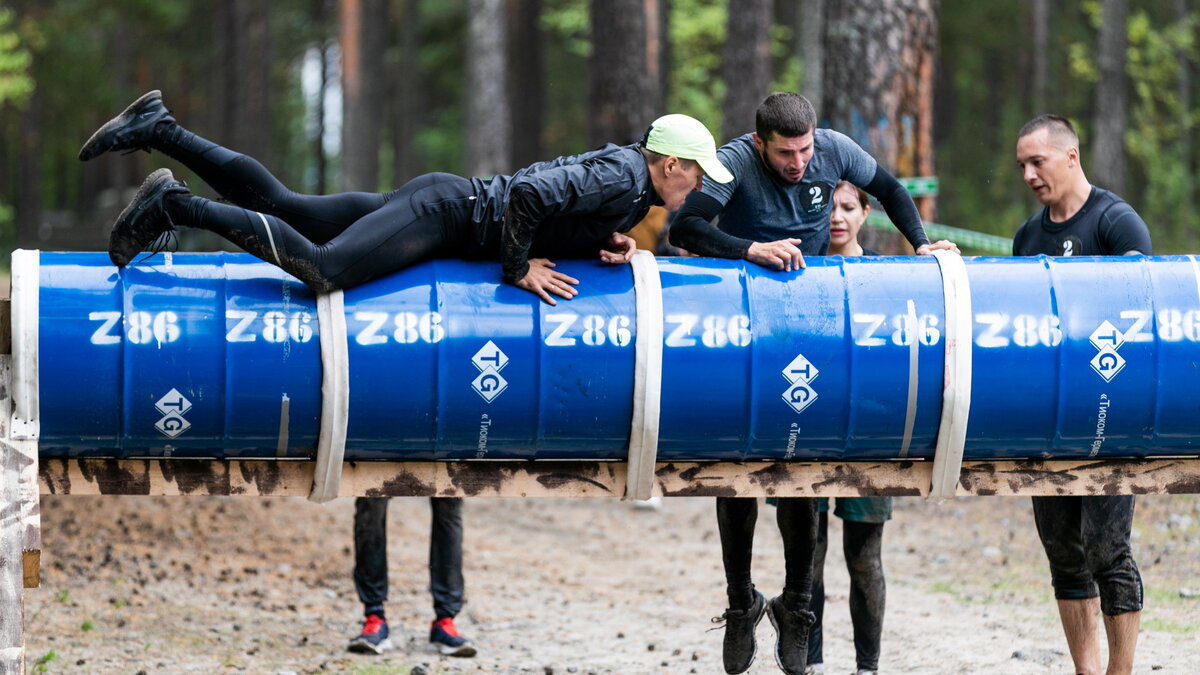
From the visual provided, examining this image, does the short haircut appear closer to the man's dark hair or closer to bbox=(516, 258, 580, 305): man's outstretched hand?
the man's dark hair

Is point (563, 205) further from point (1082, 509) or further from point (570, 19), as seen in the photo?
point (570, 19)

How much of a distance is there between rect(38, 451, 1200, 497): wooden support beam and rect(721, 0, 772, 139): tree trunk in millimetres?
11697

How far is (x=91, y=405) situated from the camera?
461 cm

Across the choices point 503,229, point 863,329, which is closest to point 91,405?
point 503,229

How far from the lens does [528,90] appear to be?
90.0 ft

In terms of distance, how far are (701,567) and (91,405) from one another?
5530 mm

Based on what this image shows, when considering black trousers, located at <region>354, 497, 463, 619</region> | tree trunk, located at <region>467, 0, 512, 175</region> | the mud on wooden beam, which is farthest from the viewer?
tree trunk, located at <region>467, 0, 512, 175</region>

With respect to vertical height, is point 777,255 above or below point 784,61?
below

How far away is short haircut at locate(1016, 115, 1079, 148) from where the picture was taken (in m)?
5.68

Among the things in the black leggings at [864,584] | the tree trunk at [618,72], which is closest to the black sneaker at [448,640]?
the black leggings at [864,584]

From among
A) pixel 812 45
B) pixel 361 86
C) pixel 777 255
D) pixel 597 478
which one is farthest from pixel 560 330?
pixel 361 86

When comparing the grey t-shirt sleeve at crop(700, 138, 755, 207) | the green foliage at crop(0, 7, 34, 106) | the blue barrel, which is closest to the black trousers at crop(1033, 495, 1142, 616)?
the blue barrel

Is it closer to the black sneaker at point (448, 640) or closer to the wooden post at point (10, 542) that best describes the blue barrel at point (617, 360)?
the wooden post at point (10, 542)

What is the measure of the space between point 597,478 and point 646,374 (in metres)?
0.53
